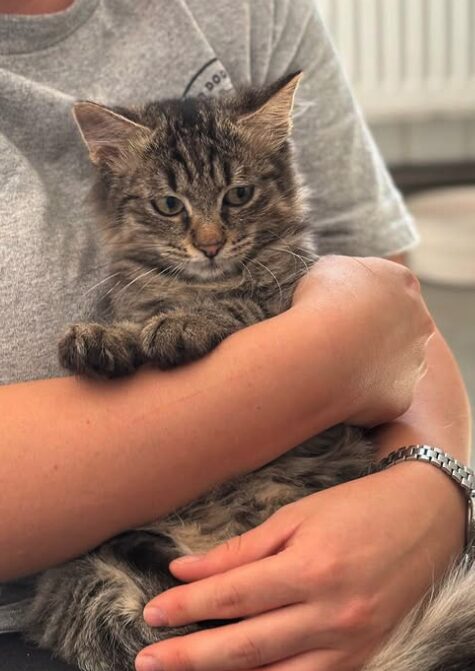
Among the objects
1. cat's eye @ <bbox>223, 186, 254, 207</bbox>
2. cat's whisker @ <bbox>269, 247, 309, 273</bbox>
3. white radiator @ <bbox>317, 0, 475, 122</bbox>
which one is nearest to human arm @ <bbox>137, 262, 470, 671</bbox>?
cat's whisker @ <bbox>269, 247, 309, 273</bbox>

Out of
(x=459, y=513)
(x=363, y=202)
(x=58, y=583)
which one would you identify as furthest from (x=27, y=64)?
(x=459, y=513)

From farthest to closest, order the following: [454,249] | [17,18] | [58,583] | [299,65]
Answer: [454,249], [299,65], [17,18], [58,583]

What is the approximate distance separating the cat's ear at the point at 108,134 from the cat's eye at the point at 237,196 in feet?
0.47

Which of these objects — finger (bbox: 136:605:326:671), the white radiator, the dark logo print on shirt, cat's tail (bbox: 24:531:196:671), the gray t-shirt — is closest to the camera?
finger (bbox: 136:605:326:671)

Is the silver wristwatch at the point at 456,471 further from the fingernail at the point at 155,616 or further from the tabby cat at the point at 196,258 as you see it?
the fingernail at the point at 155,616

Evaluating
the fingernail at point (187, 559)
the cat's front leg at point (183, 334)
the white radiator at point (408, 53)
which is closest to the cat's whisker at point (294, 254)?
the cat's front leg at point (183, 334)

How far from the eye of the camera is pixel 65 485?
0.93 meters

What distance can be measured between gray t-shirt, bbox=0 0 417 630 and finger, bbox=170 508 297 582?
26 cm

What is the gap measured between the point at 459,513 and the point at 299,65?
0.76 metres

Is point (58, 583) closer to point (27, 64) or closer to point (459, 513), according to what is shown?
point (459, 513)

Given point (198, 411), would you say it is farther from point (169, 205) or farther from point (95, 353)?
point (169, 205)

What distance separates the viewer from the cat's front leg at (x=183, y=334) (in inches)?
39.8

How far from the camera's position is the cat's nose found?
121 centimetres

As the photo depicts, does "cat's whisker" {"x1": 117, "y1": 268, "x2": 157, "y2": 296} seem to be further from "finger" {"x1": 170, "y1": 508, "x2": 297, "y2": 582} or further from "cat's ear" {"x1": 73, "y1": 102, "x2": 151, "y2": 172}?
"finger" {"x1": 170, "y1": 508, "x2": 297, "y2": 582}
